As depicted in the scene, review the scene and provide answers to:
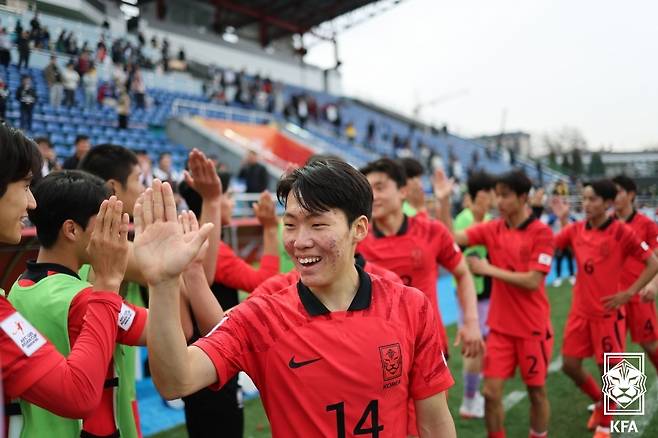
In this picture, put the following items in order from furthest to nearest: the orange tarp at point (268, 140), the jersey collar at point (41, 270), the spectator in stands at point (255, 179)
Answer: the orange tarp at point (268, 140) < the spectator in stands at point (255, 179) < the jersey collar at point (41, 270)

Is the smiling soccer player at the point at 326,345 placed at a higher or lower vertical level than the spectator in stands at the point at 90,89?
lower

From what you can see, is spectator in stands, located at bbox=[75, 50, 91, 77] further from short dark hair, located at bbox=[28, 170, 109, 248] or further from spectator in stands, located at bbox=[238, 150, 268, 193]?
spectator in stands, located at bbox=[238, 150, 268, 193]

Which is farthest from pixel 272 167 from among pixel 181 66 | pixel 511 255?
pixel 511 255

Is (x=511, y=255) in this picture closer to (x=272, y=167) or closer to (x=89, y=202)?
(x=89, y=202)

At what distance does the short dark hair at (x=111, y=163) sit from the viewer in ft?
9.04

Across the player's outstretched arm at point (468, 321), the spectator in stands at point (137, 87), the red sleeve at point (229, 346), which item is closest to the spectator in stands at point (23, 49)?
the red sleeve at point (229, 346)

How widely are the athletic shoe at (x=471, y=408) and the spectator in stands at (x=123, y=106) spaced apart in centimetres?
808

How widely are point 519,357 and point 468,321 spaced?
36.8 inches

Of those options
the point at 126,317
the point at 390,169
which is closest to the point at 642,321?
the point at 390,169

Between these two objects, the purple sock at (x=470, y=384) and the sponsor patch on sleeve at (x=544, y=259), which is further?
the purple sock at (x=470, y=384)

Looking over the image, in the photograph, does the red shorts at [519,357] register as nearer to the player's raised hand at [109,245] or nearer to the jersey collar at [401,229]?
the jersey collar at [401,229]

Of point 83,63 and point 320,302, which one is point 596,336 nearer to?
point 320,302

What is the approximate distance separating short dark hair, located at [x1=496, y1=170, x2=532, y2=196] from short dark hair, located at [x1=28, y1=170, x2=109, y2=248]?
9.83 ft

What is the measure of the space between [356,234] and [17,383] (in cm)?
105
